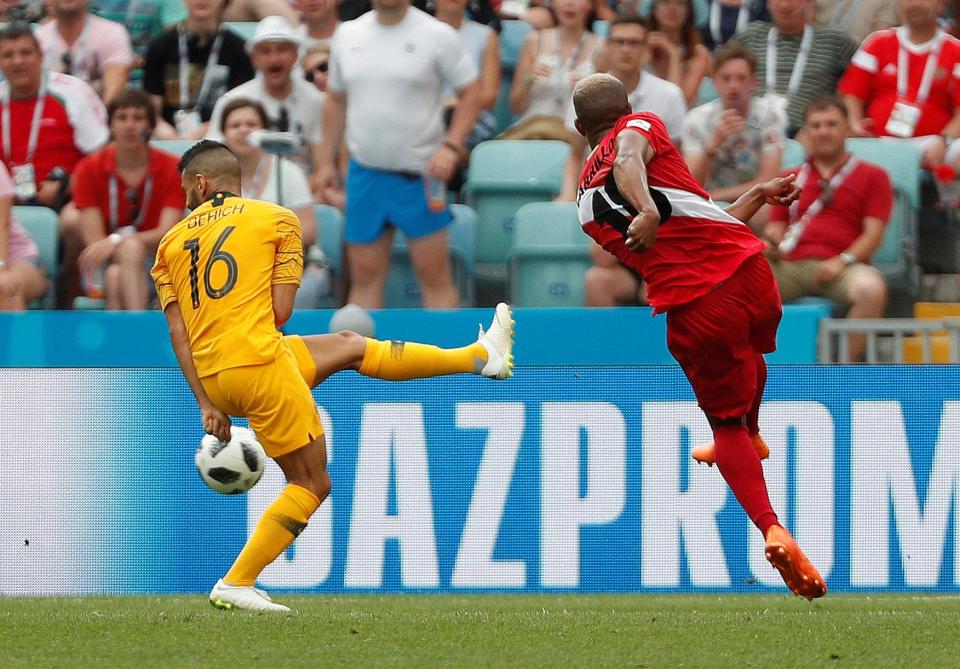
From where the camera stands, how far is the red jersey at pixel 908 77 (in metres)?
9.84

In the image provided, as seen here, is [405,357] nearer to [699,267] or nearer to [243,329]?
[243,329]

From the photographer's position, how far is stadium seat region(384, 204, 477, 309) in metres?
9.56

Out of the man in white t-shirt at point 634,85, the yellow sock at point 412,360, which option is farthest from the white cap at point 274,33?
the yellow sock at point 412,360

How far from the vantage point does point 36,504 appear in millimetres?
8031

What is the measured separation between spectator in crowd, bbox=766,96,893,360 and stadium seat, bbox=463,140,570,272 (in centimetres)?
153

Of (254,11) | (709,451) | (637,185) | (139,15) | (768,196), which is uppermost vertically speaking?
(637,185)

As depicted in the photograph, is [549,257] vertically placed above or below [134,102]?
below

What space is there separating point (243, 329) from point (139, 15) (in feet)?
20.2

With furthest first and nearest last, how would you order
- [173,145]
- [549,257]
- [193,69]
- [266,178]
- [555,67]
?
[193,69] → [555,67] → [173,145] → [266,178] → [549,257]

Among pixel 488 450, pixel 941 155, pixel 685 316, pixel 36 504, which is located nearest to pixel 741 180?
pixel 941 155

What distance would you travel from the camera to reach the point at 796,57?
33.5ft

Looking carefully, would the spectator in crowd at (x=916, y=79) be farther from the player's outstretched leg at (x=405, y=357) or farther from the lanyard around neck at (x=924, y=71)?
the player's outstretched leg at (x=405, y=357)

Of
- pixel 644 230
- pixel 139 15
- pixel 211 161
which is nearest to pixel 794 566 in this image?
pixel 644 230

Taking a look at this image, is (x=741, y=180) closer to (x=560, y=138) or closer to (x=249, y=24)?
Result: (x=560, y=138)
